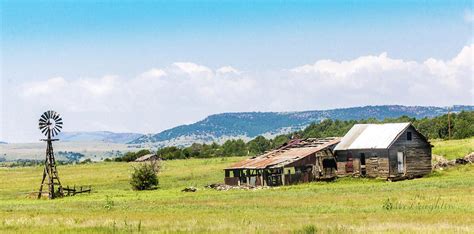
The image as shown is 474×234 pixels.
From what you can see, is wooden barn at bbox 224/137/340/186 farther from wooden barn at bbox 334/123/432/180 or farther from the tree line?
the tree line

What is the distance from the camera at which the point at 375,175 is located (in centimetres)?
7319

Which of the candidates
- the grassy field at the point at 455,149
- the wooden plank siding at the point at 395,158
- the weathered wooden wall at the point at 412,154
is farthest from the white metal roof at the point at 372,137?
the grassy field at the point at 455,149

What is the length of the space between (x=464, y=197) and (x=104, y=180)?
61.5 metres

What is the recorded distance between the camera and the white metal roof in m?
73.7

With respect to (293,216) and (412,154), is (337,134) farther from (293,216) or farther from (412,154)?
(293,216)

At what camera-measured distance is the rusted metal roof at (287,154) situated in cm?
7469

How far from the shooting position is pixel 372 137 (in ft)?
249

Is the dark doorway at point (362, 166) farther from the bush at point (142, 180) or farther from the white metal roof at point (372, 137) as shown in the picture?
the bush at point (142, 180)

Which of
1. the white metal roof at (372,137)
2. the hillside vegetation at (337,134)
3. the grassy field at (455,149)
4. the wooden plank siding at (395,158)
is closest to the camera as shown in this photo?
the wooden plank siding at (395,158)

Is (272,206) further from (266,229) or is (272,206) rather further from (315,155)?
(315,155)

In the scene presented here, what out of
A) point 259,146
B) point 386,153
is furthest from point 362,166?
point 259,146

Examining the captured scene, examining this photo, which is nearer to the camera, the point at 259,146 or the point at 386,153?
the point at 386,153

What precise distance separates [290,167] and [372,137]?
31.3 feet

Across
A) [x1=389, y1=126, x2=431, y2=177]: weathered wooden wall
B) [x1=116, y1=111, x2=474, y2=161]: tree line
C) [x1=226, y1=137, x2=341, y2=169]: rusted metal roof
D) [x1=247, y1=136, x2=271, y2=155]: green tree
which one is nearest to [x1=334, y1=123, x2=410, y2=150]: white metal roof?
[x1=389, y1=126, x2=431, y2=177]: weathered wooden wall
